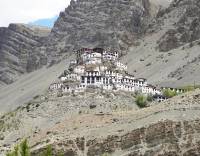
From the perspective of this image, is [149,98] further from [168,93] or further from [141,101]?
[168,93]

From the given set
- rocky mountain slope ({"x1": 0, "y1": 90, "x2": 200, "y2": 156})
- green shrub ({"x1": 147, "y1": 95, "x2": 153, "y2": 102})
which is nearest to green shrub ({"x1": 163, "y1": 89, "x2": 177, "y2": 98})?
green shrub ({"x1": 147, "y1": 95, "x2": 153, "y2": 102})

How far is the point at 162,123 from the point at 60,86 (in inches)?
3575

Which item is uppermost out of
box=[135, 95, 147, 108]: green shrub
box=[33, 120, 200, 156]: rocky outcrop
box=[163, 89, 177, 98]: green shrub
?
box=[163, 89, 177, 98]: green shrub

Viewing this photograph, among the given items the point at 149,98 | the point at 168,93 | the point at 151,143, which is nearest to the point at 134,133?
the point at 151,143

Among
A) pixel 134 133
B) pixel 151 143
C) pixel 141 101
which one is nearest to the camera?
pixel 151 143

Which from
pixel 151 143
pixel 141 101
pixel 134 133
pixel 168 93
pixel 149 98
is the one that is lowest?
pixel 151 143

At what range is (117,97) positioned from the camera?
176000 mm

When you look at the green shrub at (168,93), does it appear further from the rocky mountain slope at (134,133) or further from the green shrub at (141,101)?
the rocky mountain slope at (134,133)

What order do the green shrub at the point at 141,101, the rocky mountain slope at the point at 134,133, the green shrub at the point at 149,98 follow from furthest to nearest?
the green shrub at the point at 149,98 < the green shrub at the point at 141,101 < the rocky mountain slope at the point at 134,133

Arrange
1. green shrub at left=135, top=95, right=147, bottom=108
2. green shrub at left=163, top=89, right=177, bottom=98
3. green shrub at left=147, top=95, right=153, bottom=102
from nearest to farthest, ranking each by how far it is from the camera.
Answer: green shrub at left=135, top=95, right=147, bottom=108, green shrub at left=147, top=95, right=153, bottom=102, green shrub at left=163, top=89, right=177, bottom=98

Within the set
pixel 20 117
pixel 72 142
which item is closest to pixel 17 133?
pixel 20 117

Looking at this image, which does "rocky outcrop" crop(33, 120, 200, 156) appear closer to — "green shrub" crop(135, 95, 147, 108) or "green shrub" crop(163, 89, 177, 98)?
"green shrub" crop(135, 95, 147, 108)

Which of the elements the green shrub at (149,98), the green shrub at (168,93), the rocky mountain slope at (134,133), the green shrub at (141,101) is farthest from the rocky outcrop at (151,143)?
the green shrub at (168,93)

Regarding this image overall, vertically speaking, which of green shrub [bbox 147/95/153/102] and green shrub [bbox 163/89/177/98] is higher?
green shrub [bbox 163/89/177/98]
